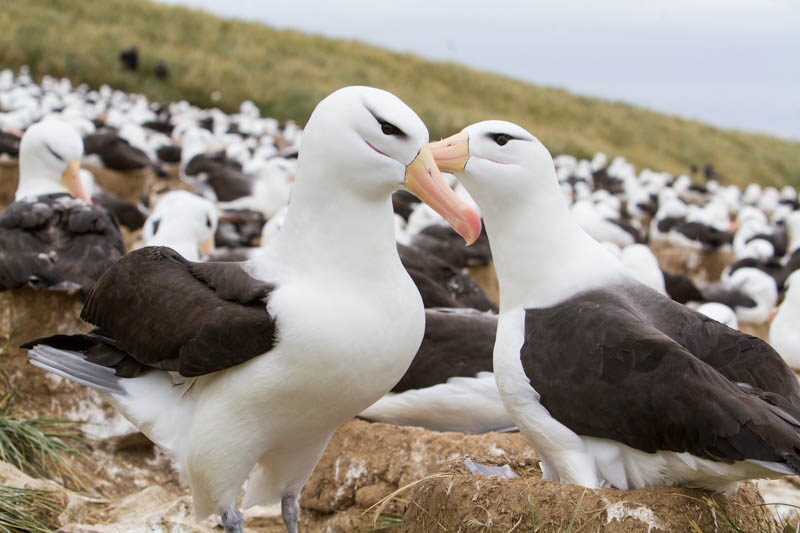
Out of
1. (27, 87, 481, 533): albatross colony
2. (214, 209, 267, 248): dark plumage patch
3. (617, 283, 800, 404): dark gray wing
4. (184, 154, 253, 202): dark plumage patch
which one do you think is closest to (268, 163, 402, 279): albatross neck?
(27, 87, 481, 533): albatross colony

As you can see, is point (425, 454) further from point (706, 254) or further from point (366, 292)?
point (706, 254)

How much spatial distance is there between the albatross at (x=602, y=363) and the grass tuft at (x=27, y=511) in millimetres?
2075

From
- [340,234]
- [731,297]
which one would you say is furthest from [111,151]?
[340,234]

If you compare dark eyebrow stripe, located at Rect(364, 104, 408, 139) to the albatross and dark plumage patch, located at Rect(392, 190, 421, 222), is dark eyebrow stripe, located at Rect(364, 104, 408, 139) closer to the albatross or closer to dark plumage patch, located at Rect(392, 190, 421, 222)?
the albatross

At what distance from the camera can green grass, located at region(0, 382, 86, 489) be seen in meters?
4.75

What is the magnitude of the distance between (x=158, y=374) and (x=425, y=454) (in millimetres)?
1459

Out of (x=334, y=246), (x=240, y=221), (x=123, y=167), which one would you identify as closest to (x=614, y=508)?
(x=334, y=246)

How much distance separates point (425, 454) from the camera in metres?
4.50

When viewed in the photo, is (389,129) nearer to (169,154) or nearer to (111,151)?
(111,151)

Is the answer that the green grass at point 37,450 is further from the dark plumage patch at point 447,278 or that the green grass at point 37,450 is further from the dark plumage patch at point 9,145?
the dark plumage patch at point 9,145

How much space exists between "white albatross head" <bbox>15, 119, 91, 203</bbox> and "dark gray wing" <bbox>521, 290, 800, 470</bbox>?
4260 millimetres

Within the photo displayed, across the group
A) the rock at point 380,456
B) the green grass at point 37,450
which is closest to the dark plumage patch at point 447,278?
the rock at point 380,456

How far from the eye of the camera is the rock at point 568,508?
302 cm

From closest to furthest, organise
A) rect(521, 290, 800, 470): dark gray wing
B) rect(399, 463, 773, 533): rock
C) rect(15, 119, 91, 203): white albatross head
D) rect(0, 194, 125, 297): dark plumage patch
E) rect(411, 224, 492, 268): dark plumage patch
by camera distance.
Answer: rect(521, 290, 800, 470): dark gray wing
rect(399, 463, 773, 533): rock
rect(0, 194, 125, 297): dark plumage patch
rect(15, 119, 91, 203): white albatross head
rect(411, 224, 492, 268): dark plumage patch
